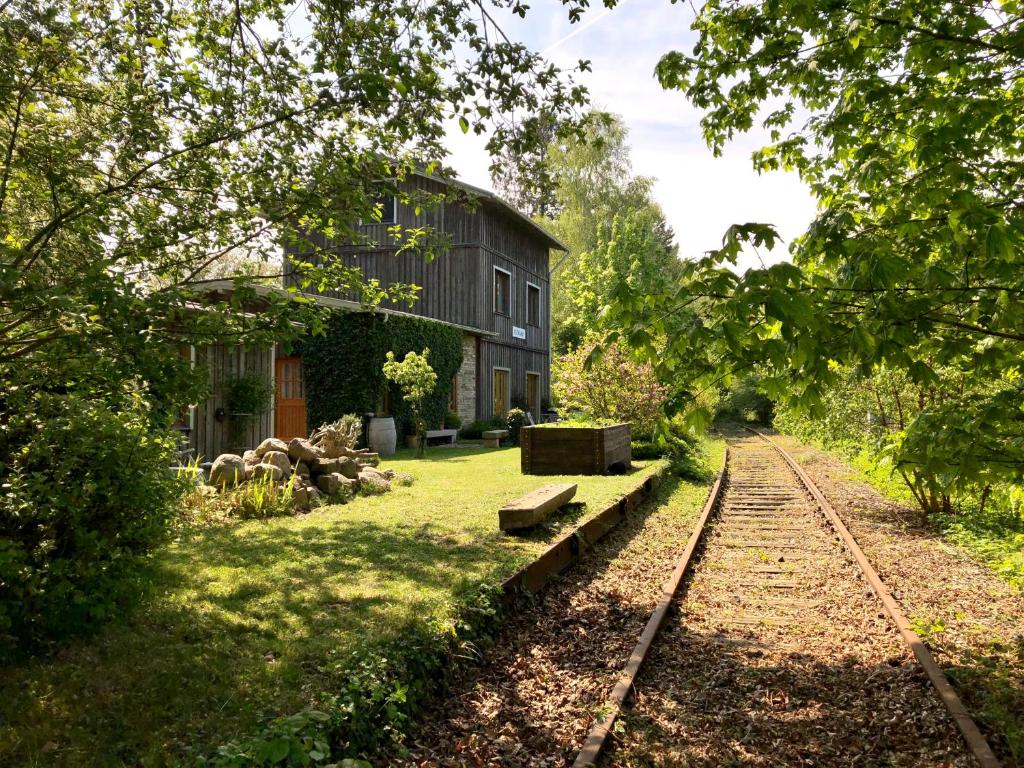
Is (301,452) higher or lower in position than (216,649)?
higher

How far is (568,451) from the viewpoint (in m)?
12.6

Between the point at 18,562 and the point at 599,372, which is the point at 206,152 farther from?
the point at 599,372

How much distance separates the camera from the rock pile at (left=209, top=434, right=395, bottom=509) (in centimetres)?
860

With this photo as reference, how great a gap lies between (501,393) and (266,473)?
1638 centimetres

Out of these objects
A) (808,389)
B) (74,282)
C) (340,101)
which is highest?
(340,101)

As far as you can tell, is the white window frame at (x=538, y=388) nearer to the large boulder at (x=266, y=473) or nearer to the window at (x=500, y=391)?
the window at (x=500, y=391)

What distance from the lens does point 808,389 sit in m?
3.41

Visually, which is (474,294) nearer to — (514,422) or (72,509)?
(514,422)

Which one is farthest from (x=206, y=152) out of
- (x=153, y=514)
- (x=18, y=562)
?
(x=18, y=562)

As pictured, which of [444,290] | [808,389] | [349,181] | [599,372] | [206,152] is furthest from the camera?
[444,290]

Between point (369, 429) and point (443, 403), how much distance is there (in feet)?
12.7

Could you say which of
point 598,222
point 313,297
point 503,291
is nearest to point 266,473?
point 313,297

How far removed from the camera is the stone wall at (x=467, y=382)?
71.9ft

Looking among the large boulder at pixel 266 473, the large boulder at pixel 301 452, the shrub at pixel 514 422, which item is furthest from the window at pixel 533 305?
the large boulder at pixel 266 473
